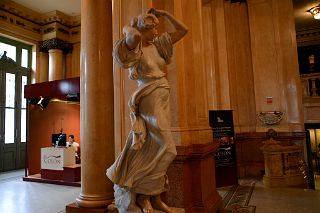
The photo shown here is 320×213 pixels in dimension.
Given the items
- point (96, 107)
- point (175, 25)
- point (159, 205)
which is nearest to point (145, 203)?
point (159, 205)

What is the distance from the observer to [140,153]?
219cm

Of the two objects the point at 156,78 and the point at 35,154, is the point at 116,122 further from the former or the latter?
the point at 35,154

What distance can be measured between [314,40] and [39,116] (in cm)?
1187

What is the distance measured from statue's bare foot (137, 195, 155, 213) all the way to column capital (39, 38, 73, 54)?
31.8 ft

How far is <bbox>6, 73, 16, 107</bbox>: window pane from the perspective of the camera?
31.8ft

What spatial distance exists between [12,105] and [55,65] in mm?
2188

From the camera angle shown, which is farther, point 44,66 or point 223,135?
point 44,66

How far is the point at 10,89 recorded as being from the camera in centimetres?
984

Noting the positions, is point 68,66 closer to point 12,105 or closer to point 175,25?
point 12,105

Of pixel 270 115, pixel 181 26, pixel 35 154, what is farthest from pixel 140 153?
pixel 35 154

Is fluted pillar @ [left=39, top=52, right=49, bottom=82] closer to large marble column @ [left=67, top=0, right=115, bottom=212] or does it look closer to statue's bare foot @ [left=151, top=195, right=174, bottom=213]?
large marble column @ [left=67, top=0, right=115, bottom=212]

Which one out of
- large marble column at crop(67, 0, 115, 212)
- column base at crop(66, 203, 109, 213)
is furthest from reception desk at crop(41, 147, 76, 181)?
large marble column at crop(67, 0, 115, 212)

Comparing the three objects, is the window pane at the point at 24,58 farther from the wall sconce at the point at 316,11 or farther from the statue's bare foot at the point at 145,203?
the wall sconce at the point at 316,11

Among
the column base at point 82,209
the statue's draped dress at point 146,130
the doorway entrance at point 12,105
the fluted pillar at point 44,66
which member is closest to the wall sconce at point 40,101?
the doorway entrance at point 12,105
